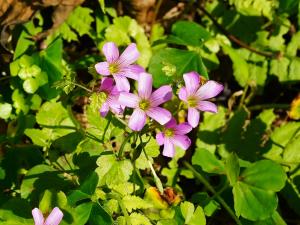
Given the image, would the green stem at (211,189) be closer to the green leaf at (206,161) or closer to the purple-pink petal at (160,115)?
the green leaf at (206,161)

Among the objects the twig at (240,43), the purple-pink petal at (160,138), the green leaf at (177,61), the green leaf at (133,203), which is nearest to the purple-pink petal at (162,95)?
the purple-pink petal at (160,138)

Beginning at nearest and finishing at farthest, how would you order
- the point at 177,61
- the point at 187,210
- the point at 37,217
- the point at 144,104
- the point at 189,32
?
1. the point at 37,217
2. the point at 144,104
3. the point at 187,210
4. the point at 177,61
5. the point at 189,32

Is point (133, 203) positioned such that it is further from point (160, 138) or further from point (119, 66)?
point (119, 66)

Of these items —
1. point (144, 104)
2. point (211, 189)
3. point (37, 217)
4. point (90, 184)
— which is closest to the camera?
point (37, 217)

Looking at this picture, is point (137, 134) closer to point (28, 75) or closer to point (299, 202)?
point (28, 75)

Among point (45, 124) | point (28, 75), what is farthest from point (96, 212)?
point (28, 75)

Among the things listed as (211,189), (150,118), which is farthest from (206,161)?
(150,118)
